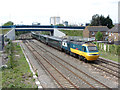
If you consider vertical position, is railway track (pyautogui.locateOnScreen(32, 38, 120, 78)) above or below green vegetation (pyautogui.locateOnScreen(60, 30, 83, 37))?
below

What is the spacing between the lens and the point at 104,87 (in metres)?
12.6

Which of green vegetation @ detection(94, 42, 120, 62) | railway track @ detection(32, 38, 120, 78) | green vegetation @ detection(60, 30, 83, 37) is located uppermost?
green vegetation @ detection(60, 30, 83, 37)

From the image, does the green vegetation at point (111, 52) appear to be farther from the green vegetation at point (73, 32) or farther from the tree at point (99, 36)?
the green vegetation at point (73, 32)

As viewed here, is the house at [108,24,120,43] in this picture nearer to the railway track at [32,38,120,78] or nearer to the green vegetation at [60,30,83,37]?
the green vegetation at [60,30,83,37]

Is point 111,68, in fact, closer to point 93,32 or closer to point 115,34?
point 115,34

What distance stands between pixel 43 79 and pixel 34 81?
1202mm

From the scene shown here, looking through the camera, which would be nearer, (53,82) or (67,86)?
(67,86)

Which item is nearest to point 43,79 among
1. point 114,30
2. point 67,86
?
point 67,86

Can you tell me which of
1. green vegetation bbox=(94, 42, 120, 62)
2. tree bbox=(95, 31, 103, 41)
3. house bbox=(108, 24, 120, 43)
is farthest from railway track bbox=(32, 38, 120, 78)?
tree bbox=(95, 31, 103, 41)

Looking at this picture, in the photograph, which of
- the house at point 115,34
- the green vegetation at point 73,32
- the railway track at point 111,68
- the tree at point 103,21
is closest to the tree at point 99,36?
the house at point 115,34

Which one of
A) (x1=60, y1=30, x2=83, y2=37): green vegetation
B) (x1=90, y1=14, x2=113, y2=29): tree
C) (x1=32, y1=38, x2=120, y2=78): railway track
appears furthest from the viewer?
(x1=90, y1=14, x2=113, y2=29): tree

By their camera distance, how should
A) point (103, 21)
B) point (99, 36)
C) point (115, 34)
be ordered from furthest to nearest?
point (103, 21)
point (99, 36)
point (115, 34)

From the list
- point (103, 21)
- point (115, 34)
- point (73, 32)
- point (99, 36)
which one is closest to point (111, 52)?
point (115, 34)

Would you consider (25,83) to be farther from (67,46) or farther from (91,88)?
(67,46)
